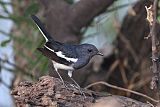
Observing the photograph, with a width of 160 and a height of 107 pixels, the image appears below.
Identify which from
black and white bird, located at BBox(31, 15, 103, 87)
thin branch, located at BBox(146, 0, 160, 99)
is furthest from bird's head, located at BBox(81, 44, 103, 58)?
thin branch, located at BBox(146, 0, 160, 99)

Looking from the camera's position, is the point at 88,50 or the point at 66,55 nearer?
the point at 66,55

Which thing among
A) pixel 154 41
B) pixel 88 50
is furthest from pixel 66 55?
pixel 154 41

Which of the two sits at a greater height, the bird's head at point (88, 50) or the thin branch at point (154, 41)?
the bird's head at point (88, 50)

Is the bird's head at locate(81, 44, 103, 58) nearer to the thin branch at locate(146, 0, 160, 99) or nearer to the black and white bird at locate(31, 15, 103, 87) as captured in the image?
the black and white bird at locate(31, 15, 103, 87)

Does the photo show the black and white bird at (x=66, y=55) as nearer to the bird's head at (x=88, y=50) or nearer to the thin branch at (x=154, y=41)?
the bird's head at (x=88, y=50)

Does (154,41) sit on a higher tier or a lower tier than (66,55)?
lower

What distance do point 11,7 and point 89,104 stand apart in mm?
3154

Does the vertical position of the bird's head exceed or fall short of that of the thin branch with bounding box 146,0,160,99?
it exceeds it

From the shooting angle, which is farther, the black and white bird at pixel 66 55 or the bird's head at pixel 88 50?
the bird's head at pixel 88 50

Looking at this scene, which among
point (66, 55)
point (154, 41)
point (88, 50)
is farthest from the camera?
point (88, 50)

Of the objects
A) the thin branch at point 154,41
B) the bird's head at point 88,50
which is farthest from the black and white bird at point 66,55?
the thin branch at point 154,41

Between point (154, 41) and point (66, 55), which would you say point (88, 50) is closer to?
point (66, 55)

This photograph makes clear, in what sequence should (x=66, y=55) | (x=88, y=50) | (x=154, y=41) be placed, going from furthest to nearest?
(x=88, y=50)
(x=66, y=55)
(x=154, y=41)

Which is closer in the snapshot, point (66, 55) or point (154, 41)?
point (154, 41)
